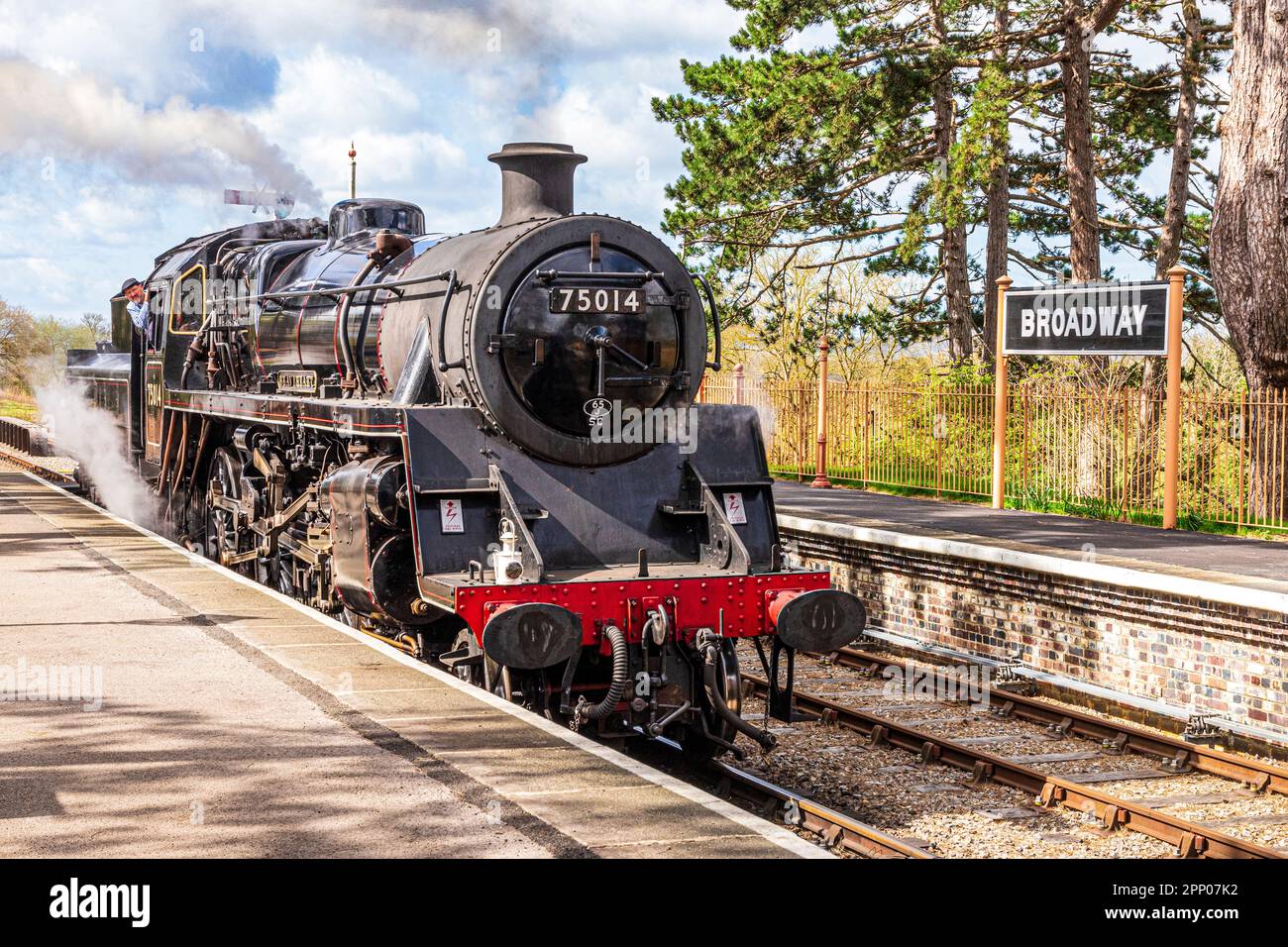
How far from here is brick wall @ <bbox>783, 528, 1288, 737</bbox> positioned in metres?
7.95

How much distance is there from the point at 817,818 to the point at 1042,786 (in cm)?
157

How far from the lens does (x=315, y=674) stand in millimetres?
7062

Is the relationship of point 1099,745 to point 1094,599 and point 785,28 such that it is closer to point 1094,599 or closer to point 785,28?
point 1094,599

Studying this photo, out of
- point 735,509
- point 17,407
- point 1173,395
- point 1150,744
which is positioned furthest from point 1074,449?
point 17,407

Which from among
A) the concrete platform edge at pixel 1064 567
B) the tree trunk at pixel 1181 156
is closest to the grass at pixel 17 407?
the tree trunk at pixel 1181 156

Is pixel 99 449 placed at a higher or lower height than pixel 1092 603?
higher

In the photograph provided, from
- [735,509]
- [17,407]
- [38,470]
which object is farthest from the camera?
[17,407]

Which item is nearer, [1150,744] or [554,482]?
[554,482]

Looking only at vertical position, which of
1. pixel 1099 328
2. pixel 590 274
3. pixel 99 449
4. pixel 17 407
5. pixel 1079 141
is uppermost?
pixel 1079 141

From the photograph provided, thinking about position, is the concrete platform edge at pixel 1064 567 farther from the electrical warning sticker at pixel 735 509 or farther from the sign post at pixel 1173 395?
the sign post at pixel 1173 395

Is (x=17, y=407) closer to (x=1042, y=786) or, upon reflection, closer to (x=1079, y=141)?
(x=1079, y=141)

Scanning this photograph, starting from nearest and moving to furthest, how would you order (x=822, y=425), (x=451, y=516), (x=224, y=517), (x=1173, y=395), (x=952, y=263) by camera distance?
(x=451, y=516)
(x=224, y=517)
(x=1173, y=395)
(x=822, y=425)
(x=952, y=263)

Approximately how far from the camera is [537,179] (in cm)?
799
